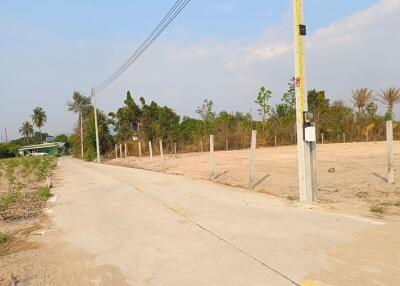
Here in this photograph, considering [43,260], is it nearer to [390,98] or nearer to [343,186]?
[343,186]

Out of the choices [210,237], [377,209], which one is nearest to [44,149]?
[377,209]

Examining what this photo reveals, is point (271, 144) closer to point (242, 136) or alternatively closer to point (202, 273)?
point (242, 136)

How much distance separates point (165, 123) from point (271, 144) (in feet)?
41.9

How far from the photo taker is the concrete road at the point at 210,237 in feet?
17.6

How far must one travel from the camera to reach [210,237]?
723 cm

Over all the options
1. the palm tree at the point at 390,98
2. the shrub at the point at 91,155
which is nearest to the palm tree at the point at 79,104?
the shrub at the point at 91,155

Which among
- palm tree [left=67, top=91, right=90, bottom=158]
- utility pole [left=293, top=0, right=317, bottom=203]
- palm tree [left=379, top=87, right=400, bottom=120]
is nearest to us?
utility pole [left=293, top=0, right=317, bottom=203]

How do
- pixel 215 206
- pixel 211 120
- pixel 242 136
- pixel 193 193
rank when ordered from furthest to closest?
pixel 211 120
pixel 242 136
pixel 193 193
pixel 215 206

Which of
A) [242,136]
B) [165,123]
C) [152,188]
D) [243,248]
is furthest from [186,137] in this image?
[243,248]

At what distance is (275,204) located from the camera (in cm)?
1059

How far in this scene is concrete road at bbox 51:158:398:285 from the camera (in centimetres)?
538

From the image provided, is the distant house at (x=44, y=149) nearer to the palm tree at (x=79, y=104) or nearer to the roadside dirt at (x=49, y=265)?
the palm tree at (x=79, y=104)

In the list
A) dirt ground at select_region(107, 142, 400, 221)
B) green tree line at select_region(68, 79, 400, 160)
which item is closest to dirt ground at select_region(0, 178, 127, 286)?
dirt ground at select_region(107, 142, 400, 221)

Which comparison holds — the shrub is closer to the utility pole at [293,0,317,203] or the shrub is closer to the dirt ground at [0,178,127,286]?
the utility pole at [293,0,317,203]
